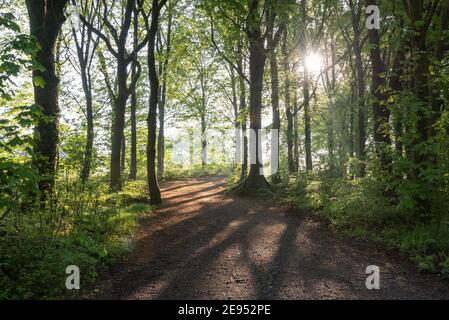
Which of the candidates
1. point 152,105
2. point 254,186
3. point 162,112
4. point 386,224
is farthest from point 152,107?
point 162,112

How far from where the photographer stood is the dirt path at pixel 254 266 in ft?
16.5

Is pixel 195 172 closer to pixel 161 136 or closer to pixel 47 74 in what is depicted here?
pixel 161 136

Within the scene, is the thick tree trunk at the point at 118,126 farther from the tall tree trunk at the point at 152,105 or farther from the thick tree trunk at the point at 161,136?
the thick tree trunk at the point at 161,136

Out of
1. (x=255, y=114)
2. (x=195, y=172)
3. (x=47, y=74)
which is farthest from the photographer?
(x=195, y=172)

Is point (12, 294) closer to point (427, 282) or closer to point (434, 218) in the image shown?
point (427, 282)

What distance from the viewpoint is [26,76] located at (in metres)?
21.8

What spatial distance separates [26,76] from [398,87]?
22133mm

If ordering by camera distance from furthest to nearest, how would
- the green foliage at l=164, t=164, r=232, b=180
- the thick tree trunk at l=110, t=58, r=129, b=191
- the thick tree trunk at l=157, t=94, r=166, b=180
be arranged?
the green foliage at l=164, t=164, r=232, b=180 → the thick tree trunk at l=157, t=94, r=166, b=180 → the thick tree trunk at l=110, t=58, r=129, b=191

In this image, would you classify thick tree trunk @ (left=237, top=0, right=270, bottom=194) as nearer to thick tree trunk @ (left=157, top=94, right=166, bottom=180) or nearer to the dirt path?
the dirt path

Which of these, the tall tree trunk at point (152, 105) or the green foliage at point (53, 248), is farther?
the tall tree trunk at point (152, 105)

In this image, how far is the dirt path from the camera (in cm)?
504

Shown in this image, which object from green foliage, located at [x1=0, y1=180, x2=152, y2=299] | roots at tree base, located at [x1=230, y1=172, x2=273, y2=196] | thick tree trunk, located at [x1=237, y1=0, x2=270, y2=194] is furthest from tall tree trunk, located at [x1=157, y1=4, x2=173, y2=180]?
green foliage, located at [x1=0, y1=180, x2=152, y2=299]

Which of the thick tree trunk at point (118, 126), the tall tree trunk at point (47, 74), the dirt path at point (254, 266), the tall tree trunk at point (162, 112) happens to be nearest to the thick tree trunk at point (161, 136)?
the tall tree trunk at point (162, 112)

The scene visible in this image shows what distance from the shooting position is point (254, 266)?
20.4 ft
